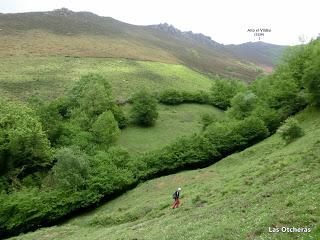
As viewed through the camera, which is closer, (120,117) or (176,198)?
(176,198)

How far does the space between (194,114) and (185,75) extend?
32.7 m

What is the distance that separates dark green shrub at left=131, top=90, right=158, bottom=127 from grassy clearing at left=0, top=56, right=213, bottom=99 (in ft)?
30.6

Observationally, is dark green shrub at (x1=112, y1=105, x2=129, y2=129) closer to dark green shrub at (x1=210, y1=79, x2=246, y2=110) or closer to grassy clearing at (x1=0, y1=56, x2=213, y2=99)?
grassy clearing at (x1=0, y1=56, x2=213, y2=99)

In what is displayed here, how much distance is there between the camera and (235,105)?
290 ft

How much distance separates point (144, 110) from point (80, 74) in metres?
32.4

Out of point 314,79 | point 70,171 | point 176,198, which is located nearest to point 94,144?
point 70,171

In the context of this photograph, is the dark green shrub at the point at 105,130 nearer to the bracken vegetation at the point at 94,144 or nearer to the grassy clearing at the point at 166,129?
the bracken vegetation at the point at 94,144

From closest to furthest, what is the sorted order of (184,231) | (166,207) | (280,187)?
(184,231), (280,187), (166,207)

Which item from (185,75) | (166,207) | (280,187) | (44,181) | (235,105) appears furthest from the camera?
(185,75)

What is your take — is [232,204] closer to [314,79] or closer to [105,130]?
[314,79]

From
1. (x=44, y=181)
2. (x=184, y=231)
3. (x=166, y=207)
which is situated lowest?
(x=44, y=181)

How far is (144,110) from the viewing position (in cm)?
9550

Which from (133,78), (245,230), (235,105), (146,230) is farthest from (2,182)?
(133,78)

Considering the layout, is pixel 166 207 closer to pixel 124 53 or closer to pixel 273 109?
pixel 273 109
